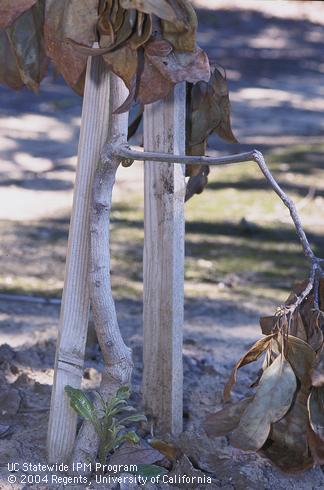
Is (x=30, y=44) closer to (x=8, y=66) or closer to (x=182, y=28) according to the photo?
(x=8, y=66)

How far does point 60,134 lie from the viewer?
336 inches

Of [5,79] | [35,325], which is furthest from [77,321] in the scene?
[35,325]

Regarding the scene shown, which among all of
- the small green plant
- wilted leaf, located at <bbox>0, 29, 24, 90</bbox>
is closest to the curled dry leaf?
the small green plant

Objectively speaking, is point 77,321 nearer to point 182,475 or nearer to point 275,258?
point 182,475

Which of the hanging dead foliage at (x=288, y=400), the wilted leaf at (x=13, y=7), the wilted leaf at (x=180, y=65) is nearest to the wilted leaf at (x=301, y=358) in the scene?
the hanging dead foliage at (x=288, y=400)

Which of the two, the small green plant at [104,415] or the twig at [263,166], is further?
the small green plant at [104,415]

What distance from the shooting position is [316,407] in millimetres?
2143

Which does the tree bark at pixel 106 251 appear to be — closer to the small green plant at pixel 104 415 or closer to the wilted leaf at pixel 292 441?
the small green plant at pixel 104 415

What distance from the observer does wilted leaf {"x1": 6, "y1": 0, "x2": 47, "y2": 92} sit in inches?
100

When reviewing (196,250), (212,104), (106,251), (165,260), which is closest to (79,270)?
(106,251)

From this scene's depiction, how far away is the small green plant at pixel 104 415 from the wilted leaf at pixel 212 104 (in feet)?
2.88

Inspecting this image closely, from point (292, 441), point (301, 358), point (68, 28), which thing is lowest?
point (292, 441)

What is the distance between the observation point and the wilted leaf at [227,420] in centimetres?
227

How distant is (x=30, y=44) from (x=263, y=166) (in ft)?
2.51
